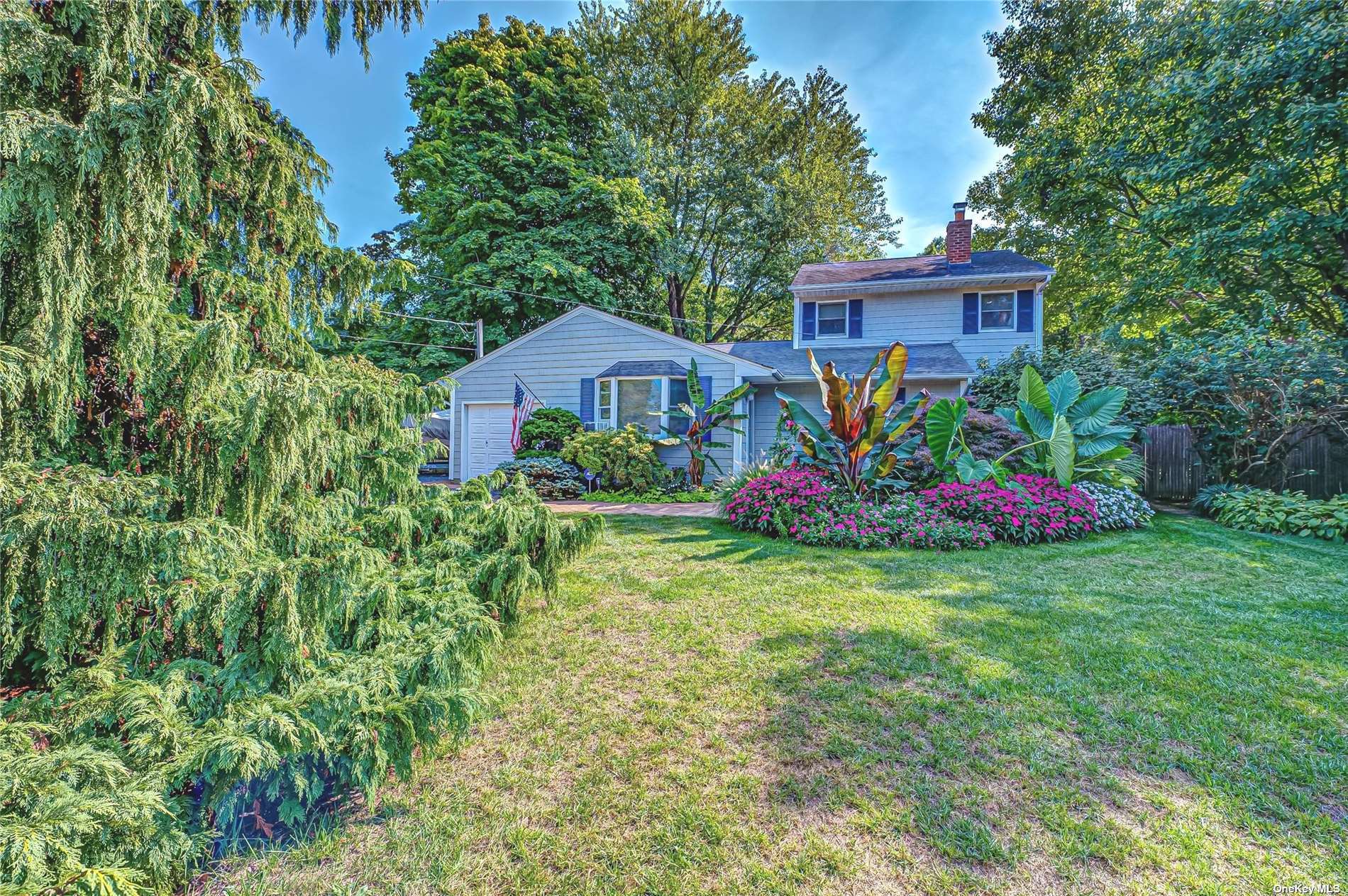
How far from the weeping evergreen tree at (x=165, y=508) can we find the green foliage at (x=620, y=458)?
872cm

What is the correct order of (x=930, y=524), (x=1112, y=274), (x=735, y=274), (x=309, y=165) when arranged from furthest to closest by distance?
(x=735, y=274), (x=1112, y=274), (x=930, y=524), (x=309, y=165)

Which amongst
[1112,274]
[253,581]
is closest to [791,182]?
[1112,274]

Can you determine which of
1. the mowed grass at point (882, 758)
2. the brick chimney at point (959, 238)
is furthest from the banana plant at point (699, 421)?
the mowed grass at point (882, 758)

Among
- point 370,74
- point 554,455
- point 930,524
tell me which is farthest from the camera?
point 554,455

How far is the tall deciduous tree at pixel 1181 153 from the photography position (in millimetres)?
9750

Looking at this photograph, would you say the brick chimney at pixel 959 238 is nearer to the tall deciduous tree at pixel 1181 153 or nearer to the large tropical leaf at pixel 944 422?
the tall deciduous tree at pixel 1181 153

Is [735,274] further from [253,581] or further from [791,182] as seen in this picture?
[253,581]

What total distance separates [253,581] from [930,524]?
253 inches

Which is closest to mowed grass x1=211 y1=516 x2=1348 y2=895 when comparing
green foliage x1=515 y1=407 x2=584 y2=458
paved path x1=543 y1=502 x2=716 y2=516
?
paved path x1=543 y1=502 x2=716 y2=516

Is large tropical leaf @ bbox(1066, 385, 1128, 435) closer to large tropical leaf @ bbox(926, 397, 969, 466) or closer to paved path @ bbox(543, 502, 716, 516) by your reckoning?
large tropical leaf @ bbox(926, 397, 969, 466)

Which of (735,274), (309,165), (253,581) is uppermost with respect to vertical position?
(735,274)

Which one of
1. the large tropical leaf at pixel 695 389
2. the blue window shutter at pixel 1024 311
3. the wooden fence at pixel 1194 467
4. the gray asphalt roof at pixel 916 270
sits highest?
the gray asphalt roof at pixel 916 270

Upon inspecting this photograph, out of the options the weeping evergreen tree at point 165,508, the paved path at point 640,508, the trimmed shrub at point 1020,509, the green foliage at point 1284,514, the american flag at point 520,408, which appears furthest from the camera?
the american flag at point 520,408

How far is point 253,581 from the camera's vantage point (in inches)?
74.5
